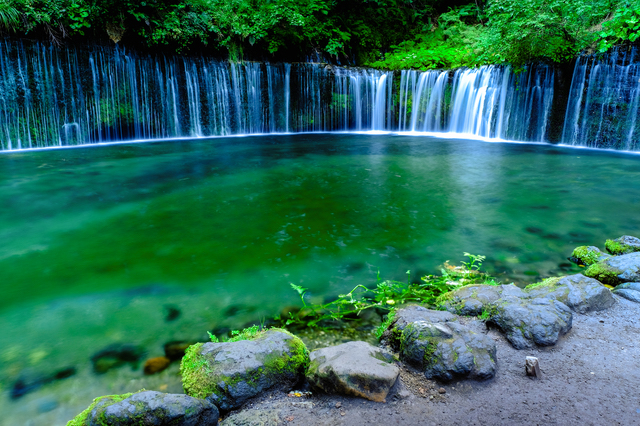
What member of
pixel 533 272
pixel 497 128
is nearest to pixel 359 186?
pixel 533 272

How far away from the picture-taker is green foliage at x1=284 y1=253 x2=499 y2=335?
3281 millimetres

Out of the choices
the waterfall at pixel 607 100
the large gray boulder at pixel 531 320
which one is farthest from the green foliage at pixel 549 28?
the large gray boulder at pixel 531 320

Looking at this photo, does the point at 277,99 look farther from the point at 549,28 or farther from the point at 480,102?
the point at 549,28

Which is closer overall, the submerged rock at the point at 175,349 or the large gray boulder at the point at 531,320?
the large gray boulder at the point at 531,320

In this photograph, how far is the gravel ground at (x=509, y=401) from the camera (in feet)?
6.46

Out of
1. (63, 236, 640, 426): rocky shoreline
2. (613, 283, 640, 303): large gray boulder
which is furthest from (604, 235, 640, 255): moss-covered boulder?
(63, 236, 640, 426): rocky shoreline

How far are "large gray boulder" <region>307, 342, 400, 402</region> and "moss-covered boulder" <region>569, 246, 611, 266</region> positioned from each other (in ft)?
9.93

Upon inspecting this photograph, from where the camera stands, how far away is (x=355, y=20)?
760 inches

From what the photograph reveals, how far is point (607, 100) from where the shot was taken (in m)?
11.6

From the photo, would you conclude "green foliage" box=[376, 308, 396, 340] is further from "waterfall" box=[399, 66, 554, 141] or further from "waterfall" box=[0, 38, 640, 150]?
"waterfall" box=[399, 66, 554, 141]

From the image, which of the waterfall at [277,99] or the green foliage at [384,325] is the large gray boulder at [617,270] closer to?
the green foliage at [384,325]

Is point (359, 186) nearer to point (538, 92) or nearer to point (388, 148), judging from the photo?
point (388, 148)

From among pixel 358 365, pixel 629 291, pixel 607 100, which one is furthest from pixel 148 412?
pixel 607 100

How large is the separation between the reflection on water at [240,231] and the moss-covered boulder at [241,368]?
68cm
